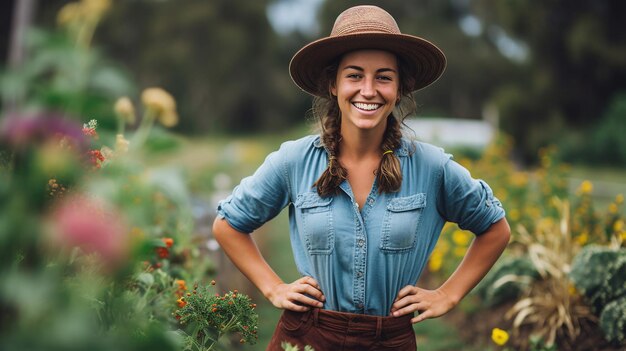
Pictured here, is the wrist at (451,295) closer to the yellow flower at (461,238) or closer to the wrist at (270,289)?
the wrist at (270,289)

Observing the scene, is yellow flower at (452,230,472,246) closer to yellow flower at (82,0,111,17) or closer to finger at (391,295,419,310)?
finger at (391,295,419,310)

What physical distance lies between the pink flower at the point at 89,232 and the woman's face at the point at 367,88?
1.38m

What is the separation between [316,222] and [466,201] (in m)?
0.52

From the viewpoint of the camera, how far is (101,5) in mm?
3008

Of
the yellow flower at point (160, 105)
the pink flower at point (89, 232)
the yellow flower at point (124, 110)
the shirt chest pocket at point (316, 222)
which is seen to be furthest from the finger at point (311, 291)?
the yellow flower at point (160, 105)

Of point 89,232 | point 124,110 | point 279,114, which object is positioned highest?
point 279,114

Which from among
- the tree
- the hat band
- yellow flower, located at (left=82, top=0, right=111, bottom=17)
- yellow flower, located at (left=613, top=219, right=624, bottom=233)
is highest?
the tree

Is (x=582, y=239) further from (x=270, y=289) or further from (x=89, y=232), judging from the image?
(x=89, y=232)

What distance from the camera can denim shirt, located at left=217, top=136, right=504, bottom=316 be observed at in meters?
2.25

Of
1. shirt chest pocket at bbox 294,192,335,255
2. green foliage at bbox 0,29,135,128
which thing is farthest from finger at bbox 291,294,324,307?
green foliage at bbox 0,29,135,128

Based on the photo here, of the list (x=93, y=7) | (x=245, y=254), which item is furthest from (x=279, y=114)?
(x=245, y=254)

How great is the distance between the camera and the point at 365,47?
2.38m

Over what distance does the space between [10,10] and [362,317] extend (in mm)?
18259

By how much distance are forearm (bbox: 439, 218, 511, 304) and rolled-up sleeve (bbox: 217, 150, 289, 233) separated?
677 mm
